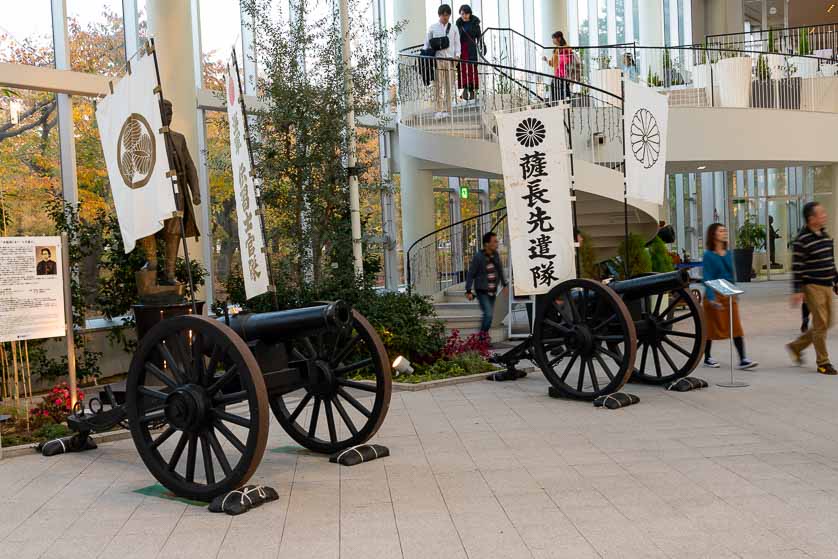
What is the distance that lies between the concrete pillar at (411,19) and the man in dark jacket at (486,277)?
5888mm

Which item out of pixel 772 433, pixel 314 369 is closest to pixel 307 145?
pixel 314 369

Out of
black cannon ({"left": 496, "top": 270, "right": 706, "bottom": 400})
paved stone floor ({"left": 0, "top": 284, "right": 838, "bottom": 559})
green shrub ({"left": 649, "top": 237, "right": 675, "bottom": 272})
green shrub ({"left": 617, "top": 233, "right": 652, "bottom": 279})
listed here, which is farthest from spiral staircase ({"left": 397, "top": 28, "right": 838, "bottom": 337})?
paved stone floor ({"left": 0, "top": 284, "right": 838, "bottom": 559})

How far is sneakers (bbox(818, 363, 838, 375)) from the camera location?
853 centimetres

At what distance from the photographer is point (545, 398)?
7852mm

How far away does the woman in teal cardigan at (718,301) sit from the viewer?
8.84 meters

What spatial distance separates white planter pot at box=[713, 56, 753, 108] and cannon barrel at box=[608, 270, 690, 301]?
9.11 m

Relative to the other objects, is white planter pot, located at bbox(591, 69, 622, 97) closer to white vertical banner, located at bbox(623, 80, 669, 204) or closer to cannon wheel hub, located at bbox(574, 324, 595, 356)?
white vertical banner, located at bbox(623, 80, 669, 204)

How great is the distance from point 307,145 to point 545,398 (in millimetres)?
4535

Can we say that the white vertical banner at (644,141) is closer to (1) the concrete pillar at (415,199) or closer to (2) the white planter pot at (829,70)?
(1) the concrete pillar at (415,199)

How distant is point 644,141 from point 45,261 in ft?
17.5

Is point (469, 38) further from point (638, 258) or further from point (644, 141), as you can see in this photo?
point (644, 141)

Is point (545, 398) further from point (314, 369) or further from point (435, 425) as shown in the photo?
point (314, 369)

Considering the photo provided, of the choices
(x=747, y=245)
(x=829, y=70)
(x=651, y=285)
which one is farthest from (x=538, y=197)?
(x=747, y=245)

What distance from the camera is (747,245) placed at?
22.6 meters
